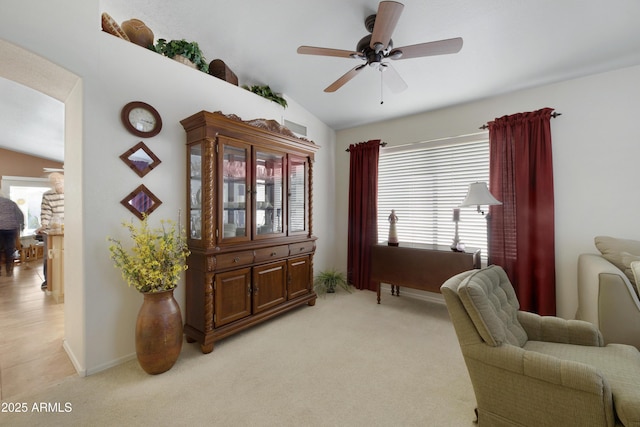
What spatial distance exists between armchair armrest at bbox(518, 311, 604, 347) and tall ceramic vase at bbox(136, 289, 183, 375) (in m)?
2.41

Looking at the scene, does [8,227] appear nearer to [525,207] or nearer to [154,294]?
[154,294]

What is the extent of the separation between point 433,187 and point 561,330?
87.3 inches

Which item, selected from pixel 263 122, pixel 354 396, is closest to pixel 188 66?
pixel 263 122

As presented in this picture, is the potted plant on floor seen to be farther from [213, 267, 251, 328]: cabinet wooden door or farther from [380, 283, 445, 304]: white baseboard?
[380, 283, 445, 304]: white baseboard

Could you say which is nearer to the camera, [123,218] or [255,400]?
[255,400]

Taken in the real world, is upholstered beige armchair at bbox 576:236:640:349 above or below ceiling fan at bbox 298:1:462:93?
below

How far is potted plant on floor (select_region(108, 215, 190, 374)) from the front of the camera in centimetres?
188

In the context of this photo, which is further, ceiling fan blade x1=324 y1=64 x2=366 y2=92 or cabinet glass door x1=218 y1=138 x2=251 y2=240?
cabinet glass door x1=218 y1=138 x2=251 y2=240

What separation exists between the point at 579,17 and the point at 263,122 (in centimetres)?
269

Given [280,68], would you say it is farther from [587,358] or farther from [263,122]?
[587,358]

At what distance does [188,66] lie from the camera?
2527 mm

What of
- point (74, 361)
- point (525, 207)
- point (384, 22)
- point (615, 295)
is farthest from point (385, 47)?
point (74, 361)

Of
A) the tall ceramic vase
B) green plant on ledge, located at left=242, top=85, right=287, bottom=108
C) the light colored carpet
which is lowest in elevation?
the light colored carpet

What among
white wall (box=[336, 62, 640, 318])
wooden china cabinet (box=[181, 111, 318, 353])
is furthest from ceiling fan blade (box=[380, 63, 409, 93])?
white wall (box=[336, 62, 640, 318])
